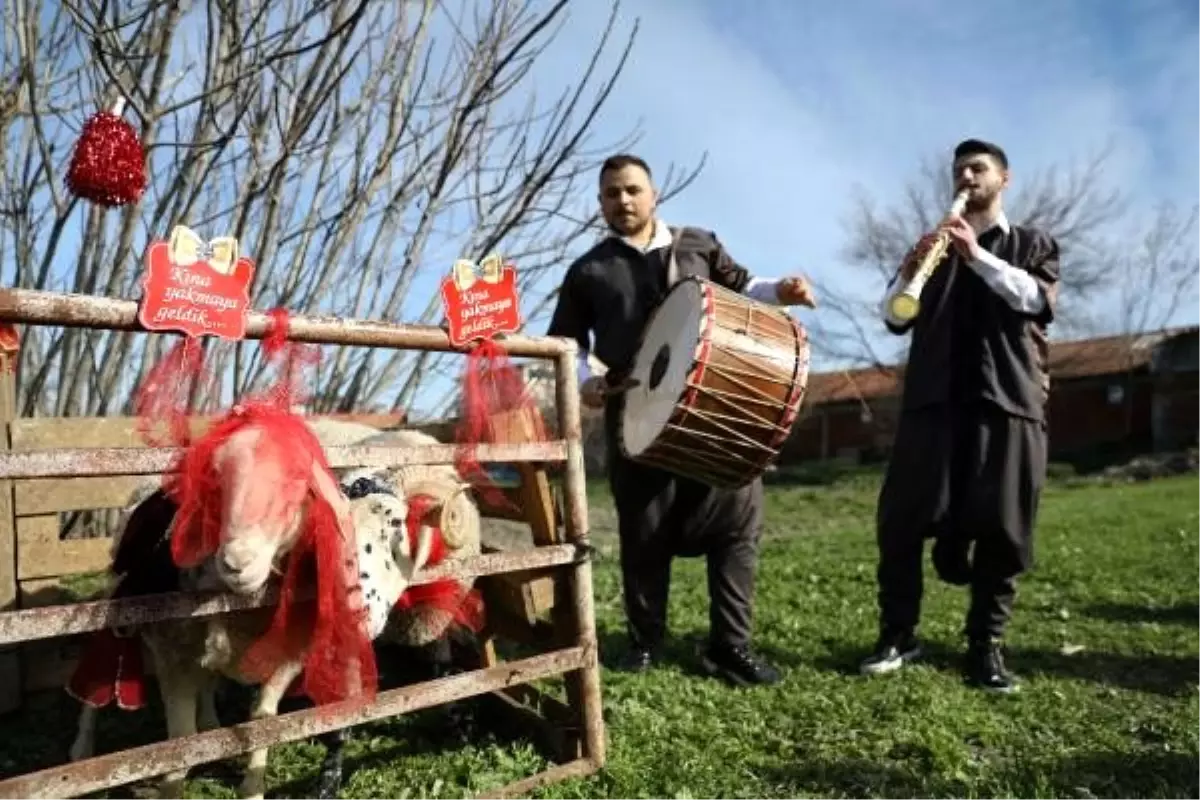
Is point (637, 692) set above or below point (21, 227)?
below

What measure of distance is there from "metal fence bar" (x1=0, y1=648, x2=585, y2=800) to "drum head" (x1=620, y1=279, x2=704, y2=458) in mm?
986

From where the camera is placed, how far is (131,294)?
14.3 feet

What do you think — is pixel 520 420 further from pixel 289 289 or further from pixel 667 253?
pixel 289 289

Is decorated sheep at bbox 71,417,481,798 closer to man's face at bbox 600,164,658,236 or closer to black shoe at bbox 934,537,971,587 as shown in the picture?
man's face at bbox 600,164,658,236

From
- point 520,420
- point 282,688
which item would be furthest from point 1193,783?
point 282,688

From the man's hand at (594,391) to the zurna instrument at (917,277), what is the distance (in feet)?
3.81

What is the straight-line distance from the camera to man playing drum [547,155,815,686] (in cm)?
391

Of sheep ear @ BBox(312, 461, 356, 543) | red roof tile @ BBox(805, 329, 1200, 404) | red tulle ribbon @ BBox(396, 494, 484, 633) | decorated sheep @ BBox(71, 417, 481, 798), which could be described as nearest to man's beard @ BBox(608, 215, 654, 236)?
decorated sheep @ BBox(71, 417, 481, 798)

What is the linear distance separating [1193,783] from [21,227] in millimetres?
5000

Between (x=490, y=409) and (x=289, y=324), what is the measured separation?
76 centimetres

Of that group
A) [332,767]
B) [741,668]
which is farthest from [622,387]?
[332,767]

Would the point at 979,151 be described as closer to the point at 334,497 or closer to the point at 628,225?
the point at 628,225

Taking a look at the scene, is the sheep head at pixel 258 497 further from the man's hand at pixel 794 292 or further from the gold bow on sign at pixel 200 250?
the man's hand at pixel 794 292

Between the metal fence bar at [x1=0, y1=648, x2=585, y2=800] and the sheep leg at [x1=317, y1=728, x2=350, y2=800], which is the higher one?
the metal fence bar at [x1=0, y1=648, x2=585, y2=800]
